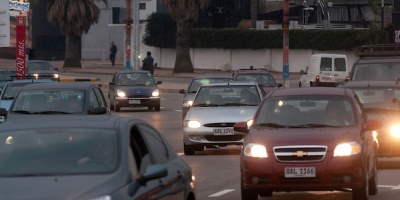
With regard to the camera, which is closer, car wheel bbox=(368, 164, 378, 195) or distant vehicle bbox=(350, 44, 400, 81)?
car wheel bbox=(368, 164, 378, 195)

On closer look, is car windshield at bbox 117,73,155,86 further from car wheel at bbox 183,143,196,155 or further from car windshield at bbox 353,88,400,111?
car windshield at bbox 353,88,400,111

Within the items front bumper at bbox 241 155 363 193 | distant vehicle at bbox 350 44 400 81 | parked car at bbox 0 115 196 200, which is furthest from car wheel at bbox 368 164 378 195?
distant vehicle at bbox 350 44 400 81

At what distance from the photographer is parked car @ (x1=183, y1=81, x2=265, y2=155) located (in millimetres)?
23562

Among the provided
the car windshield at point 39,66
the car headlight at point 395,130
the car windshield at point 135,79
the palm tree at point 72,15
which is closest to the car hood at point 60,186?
the car headlight at point 395,130

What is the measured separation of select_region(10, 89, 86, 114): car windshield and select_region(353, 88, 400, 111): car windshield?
5.00 meters

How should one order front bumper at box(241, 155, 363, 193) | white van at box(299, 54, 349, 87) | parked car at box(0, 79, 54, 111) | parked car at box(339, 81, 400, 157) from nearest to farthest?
front bumper at box(241, 155, 363, 193) < parked car at box(339, 81, 400, 157) < parked car at box(0, 79, 54, 111) < white van at box(299, 54, 349, 87)

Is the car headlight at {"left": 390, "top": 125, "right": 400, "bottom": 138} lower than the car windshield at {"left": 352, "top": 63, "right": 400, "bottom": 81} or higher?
lower

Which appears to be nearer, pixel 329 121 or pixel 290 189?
pixel 290 189

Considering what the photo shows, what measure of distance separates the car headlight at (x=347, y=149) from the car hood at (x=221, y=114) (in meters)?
8.71

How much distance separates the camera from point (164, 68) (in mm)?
88000

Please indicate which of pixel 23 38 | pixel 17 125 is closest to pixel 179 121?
pixel 23 38

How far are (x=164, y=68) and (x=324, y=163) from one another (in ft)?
241

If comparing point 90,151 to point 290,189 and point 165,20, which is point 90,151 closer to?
point 290,189

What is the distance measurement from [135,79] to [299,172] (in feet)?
94.5
